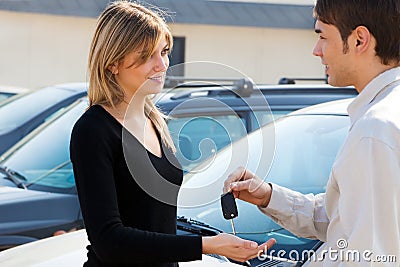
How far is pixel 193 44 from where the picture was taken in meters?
20.3

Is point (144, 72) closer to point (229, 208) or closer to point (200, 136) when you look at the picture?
point (229, 208)

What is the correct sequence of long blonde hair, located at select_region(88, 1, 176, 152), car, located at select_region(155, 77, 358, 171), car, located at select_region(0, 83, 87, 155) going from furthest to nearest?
car, located at select_region(0, 83, 87, 155) < car, located at select_region(155, 77, 358, 171) < long blonde hair, located at select_region(88, 1, 176, 152)

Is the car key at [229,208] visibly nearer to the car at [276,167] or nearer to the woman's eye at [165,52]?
the car at [276,167]

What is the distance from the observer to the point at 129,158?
266 centimetres

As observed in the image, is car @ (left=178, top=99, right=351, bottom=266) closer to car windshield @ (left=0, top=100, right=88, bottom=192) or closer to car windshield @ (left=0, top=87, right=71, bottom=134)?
car windshield @ (left=0, top=100, right=88, bottom=192)

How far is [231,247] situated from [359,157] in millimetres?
538

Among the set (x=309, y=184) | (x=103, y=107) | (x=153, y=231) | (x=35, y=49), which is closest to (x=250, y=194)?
(x=153, y=231)

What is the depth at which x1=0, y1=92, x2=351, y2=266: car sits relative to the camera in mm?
3393

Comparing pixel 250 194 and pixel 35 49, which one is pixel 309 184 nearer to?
pixel 250 194

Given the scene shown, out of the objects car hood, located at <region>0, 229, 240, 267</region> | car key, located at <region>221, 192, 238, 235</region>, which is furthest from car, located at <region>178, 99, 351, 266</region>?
car hood, located at <region>0, 229, 240, 267</region>

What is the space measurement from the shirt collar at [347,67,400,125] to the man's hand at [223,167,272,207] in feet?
1.72

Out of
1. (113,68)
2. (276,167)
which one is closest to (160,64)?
(113,68)

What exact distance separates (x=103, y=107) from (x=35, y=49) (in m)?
17.0

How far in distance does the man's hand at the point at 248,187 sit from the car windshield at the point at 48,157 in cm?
281
